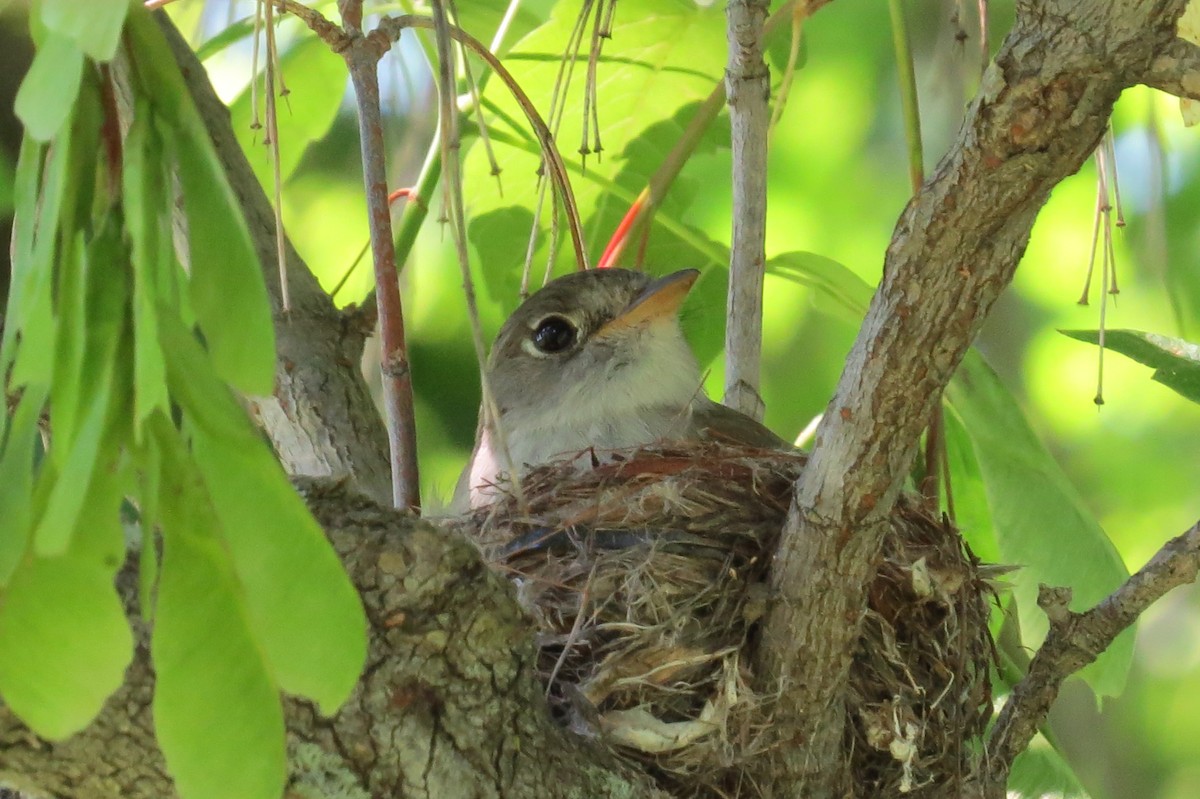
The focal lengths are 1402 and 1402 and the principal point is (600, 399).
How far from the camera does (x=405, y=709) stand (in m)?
2.02

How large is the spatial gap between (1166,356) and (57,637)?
2311 millimetres

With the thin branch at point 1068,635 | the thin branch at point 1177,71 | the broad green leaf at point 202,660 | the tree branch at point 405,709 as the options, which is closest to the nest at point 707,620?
the thin branch at point 1068,635

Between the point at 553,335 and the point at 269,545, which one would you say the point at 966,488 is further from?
the point at 269,545

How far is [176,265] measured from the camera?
1.12 metres

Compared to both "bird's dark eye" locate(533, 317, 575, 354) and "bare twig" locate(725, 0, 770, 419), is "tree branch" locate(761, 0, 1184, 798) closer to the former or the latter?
"bare twig" locate(725, 0, 770, 419)

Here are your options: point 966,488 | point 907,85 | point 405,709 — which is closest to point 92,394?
point 405,709

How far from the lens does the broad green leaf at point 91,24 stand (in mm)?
1015

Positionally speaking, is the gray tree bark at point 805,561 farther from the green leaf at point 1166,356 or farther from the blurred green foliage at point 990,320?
the blurred green foliage at point 990,320

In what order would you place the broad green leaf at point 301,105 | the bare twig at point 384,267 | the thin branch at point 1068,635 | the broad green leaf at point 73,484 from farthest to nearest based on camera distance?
the broad green leaf at point 301,105 < the bare twig at point 384,267 < the thin branch at point 1068,635 < the broad green leaf at point 73,484

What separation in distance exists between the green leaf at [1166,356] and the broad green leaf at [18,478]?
7.20ft

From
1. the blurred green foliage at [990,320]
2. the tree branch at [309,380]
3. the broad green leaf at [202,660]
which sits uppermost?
the blurred green foliage at [990,320]

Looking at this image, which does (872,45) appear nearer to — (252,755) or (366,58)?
(366,58)

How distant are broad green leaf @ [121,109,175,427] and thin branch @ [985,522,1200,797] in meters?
1.95

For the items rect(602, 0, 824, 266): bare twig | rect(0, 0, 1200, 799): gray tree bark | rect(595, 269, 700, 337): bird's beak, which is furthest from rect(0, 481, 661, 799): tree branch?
rect(602, 0, 824, 266): bare twig
